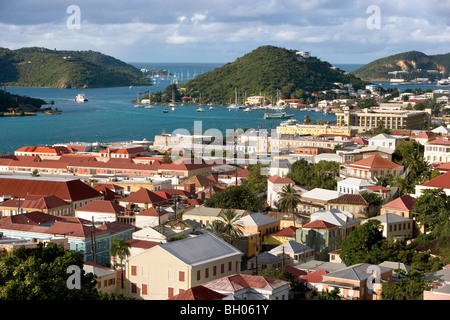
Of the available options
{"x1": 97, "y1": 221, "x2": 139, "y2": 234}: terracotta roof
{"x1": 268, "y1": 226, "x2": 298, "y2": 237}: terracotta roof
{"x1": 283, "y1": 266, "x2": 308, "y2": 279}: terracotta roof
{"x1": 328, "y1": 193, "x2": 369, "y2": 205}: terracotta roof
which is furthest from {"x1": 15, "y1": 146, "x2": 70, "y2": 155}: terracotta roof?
{"x1": 283, "y1": 266, "x2": 308, "y2": 279}: terracotta roof

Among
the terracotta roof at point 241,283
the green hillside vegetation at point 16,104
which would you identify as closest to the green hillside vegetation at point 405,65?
the green hillside vegetation at point 16,104

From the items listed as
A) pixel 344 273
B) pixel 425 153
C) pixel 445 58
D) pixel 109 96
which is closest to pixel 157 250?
pixel 344 273

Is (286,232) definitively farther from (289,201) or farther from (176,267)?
(176,267)

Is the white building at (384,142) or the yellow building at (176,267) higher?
the white building at (384,142)

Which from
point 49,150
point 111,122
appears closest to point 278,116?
point 111,122

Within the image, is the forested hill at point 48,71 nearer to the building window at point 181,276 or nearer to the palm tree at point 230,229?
the palm tree at point 230,229

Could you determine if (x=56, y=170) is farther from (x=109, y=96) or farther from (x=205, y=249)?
(x=109, y=96)

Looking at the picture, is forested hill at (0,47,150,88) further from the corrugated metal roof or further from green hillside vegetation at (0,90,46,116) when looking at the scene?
the corrugated metal roof
